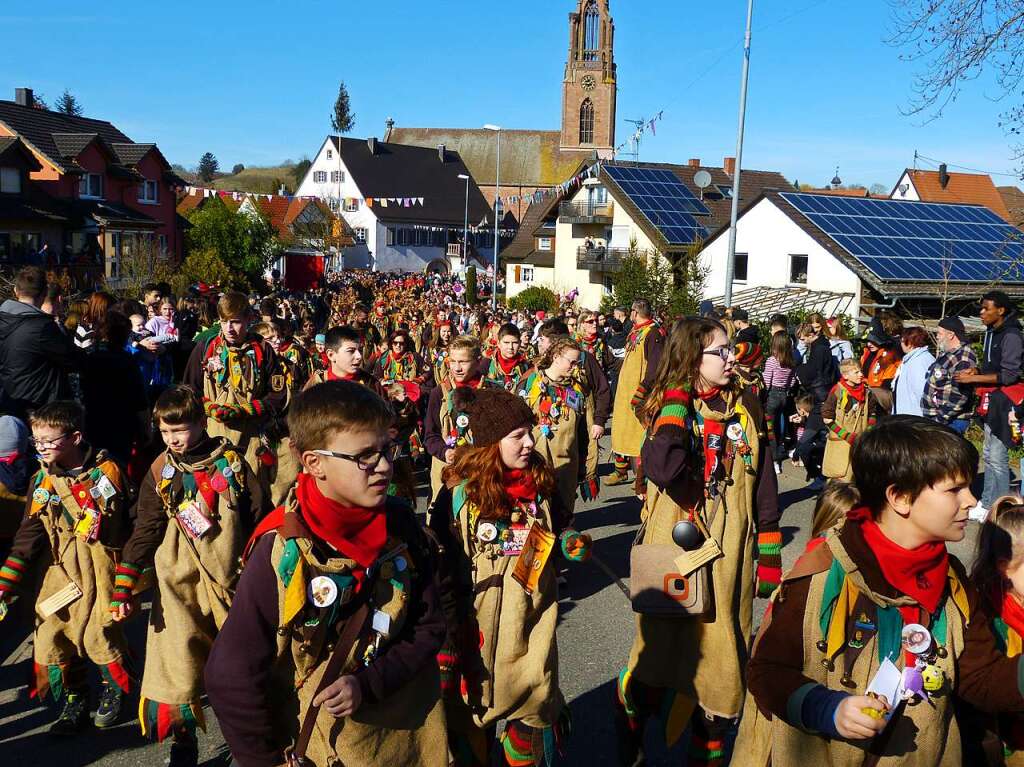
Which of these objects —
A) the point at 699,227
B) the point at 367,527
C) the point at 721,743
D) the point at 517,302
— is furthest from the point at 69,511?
the point at 517,302

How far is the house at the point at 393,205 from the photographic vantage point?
82.5 m

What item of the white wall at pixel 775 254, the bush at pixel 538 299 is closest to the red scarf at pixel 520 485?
the white wall at pixel 775 254

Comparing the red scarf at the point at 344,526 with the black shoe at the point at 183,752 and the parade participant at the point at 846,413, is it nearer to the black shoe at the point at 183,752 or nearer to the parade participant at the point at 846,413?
the black shoe at the point at 183,752

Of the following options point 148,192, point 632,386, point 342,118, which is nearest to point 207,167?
point 342,118

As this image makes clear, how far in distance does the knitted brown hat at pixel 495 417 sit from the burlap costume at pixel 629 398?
6.32 m

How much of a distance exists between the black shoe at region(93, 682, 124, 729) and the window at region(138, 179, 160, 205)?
1769 inches

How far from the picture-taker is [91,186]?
42.8 m

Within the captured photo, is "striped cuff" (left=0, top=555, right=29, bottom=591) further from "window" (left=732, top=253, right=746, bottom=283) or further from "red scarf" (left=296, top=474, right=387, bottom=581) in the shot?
"window" (left=732, top=253, right=746, bottom=283)

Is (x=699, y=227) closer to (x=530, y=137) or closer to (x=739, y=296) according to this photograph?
(x=739, y=296)

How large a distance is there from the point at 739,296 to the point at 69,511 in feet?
96.6

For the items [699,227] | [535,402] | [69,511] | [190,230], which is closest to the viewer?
[69,511]

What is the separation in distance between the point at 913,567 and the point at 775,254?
30602 millimetres

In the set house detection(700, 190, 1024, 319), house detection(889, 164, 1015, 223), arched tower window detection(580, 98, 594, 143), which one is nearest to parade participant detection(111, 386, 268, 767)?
house detection(700, 190, 1024, 319)

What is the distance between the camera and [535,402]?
7398 millimetres
